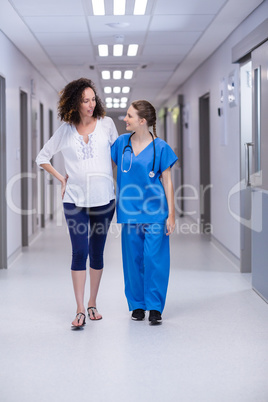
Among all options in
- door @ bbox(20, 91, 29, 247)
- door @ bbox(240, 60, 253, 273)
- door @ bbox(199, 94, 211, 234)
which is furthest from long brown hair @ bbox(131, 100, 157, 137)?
door @ bbox(199, 94, 211, 234)

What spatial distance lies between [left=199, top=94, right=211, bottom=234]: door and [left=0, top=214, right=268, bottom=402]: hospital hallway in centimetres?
318

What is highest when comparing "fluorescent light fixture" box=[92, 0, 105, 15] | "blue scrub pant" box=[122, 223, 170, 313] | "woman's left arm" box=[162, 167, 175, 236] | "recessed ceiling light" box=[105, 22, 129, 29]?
"recessed ceiling light" box=[105, 22, 129, 29]

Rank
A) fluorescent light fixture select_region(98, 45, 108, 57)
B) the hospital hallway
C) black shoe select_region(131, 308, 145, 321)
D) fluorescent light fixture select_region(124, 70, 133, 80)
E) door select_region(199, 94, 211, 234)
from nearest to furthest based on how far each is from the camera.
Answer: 1. the hospital hallway
2. black shoe select_region(131, 308, 145, 321)
3. fluorescent light fixture select_region(98, 45, 108, 57)
4. door select_region(199, 94, 211, 234)
5. fluorescent light fixture select_region(124, 70, 133, 80)

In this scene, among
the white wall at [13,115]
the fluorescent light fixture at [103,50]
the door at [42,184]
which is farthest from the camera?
the door at [42,184]

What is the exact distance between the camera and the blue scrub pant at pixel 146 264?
3.91 metres

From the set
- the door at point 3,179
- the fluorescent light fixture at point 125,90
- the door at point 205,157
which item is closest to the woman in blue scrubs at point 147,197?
the door at point 3,179

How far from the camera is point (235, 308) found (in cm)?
436

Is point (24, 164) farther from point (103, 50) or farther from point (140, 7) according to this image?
point (140, 7)

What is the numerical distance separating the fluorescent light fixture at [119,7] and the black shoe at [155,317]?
2555 millimetres

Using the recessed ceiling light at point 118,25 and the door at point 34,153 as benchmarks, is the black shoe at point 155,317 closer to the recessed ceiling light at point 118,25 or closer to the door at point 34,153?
the recessed ceiling light at point 118,25

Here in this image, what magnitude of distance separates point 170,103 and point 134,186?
9.72 meters

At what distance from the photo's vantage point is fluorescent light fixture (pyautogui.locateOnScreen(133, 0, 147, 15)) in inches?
196

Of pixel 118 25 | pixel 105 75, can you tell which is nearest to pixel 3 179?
pixel 118 25

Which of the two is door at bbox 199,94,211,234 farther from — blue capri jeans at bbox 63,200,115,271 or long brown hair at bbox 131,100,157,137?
blue capri jeans at bbox 63,200,115,271
